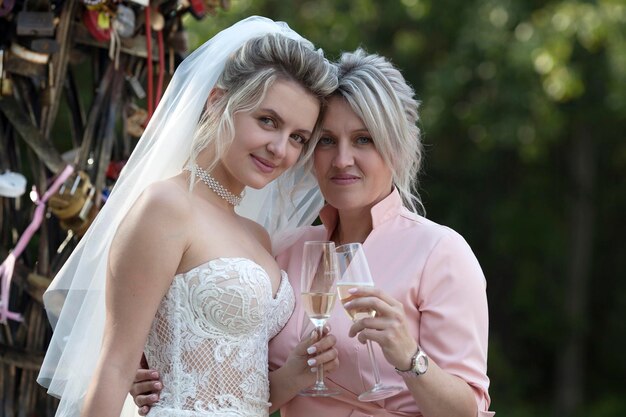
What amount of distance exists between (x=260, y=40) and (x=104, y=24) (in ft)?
2.63

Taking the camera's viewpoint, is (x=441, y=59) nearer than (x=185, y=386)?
No

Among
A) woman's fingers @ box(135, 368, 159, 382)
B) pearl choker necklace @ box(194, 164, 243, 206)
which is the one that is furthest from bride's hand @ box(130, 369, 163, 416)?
pearl choker necklace @ box(194, 164, 243, 206)

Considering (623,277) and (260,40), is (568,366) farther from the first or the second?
(260,40)

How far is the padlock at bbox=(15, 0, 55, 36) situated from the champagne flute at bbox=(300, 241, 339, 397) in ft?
4.47

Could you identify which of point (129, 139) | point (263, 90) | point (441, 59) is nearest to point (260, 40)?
point (263, 90)

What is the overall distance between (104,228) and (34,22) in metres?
0.86

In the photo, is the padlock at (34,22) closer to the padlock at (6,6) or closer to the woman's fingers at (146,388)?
the padlock at (6,6)

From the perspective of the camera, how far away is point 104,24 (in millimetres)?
4215

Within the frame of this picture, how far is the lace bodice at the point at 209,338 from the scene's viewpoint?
136 inches

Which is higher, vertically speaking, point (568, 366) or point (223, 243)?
point (223, 243)

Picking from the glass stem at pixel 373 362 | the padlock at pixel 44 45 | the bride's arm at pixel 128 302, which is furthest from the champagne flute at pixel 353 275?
the padlock at pixel 44 45

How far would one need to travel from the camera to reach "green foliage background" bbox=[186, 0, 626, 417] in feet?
46.9

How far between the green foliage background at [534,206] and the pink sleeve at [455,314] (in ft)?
32.2

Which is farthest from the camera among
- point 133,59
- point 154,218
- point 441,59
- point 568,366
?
point 568,366
